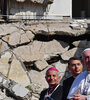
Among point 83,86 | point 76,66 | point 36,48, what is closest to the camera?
point 83,86

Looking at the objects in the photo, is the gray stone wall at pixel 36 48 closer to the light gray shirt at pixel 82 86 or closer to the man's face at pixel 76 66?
the man's face at pixel 76 66

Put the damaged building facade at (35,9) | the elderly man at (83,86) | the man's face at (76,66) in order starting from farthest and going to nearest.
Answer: the damaged building facade at (35,9) < the man's face at (76,66) < the elderly man at (83,86)

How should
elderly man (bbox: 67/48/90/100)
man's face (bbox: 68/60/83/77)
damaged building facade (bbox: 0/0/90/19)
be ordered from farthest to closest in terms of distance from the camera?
damaged building facade (bbox: 0/0/90/19) < man's face (bbox: 68/60/83/77) < elderly man (bbox: 67/48/90/100)

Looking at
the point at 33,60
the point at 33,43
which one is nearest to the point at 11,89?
the point at 33,60

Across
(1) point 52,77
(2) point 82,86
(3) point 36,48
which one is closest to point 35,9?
(3) point 36,48

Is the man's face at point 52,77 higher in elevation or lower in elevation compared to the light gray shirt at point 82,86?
lower

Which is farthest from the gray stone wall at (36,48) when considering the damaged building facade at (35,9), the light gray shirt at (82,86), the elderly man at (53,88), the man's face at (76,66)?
the light gray shirt at (82,86)

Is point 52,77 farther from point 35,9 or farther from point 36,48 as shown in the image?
point 35,9

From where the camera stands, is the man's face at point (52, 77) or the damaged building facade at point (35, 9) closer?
the man's face at point (52, 77)

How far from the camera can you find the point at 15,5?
7.61 m

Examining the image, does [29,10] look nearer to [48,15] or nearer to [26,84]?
[48,15]

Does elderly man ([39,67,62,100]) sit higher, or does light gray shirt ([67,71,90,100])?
light gray shirt ([67,71,90,100])

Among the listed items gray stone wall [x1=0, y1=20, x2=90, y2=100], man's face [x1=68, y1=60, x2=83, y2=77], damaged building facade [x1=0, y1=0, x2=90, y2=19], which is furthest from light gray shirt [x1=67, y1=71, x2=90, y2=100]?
damaged building facade [x1=0, y1=0, x2=90, y2=19]

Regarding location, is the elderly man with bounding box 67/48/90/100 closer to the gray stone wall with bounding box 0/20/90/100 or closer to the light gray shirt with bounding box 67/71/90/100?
the light gray shirt with bounding box 67/71/90/100
